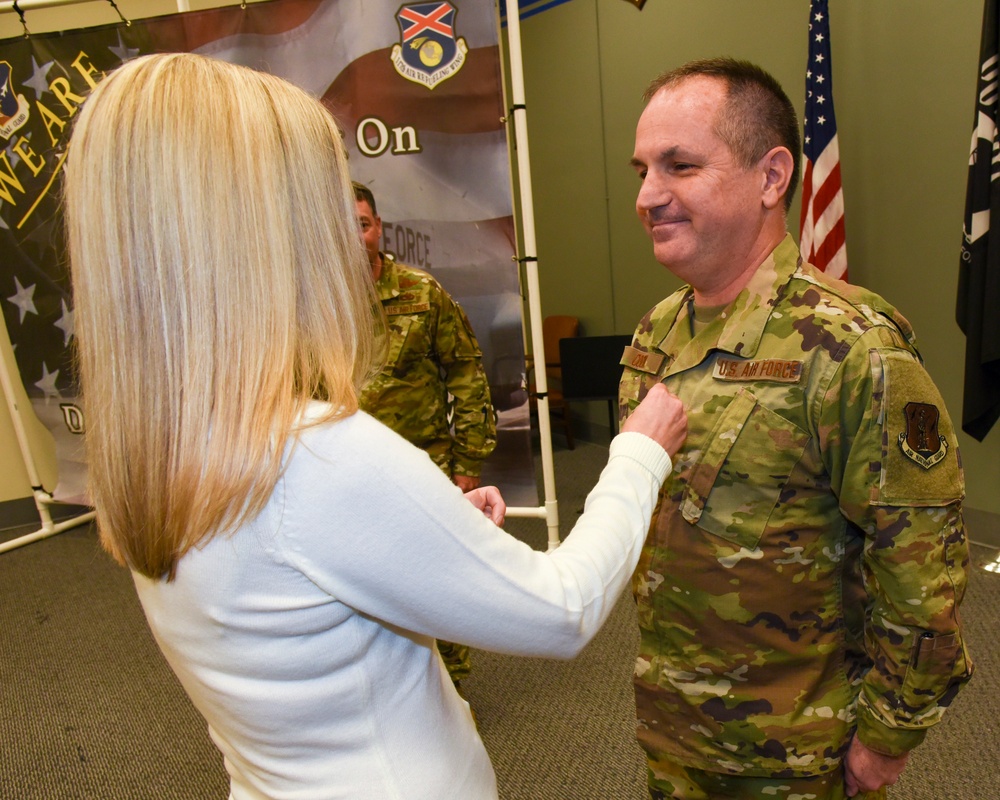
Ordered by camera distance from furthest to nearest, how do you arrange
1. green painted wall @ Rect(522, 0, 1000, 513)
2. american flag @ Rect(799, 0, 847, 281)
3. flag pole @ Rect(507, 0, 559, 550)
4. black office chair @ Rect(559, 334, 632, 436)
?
1. black office chair @ Rect(559, 334, 632, 436)
2. american flag @ Rect(799, 0, 847, 281)
3. green painted wall @ Rect(522, 0, 1000, 513)
4. flag pole @ Rect(507, 0, 559, 550)

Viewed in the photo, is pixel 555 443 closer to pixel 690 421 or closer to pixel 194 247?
pixel 690 421

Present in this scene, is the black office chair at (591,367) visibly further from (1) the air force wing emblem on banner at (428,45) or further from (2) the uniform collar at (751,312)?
(2) the uniform collar at (751,312)

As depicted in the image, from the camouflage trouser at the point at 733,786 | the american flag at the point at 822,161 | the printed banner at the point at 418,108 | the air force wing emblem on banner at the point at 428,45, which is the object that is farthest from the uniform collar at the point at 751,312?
the american flag at the point at 822,161

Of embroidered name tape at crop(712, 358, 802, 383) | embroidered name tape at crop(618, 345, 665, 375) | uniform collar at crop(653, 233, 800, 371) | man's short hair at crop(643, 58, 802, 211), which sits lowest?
embroidered name tape at crop(618, 345, 665, 375)

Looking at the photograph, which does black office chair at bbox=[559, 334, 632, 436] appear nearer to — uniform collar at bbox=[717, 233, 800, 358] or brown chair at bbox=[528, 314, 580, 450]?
brown chair at bbox=[528, 314, 580, 450]

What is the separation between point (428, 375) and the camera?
2586mm

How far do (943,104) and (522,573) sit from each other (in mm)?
3428

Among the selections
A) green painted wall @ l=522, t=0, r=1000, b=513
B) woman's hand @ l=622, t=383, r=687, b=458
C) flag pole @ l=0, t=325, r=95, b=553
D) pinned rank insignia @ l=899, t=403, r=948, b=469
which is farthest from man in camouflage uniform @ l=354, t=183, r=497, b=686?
flag pole @ l=0, t=325, r=95, b=553

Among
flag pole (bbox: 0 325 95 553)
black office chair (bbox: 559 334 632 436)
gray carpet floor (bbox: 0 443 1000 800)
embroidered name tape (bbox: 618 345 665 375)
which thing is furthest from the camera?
black office chair (bbox: 559 334 632 436)

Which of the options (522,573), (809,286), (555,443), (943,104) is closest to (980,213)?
(943,104)

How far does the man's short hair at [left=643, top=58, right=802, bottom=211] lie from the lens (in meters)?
1.22

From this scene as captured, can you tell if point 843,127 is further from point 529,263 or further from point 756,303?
point 756,303

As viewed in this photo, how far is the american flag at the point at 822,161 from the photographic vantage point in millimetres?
3416

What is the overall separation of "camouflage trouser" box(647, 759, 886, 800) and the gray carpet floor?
30.9 inches
